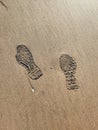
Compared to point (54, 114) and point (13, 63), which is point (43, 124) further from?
point (13, 63)

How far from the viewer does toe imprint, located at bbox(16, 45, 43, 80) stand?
2.65 feet

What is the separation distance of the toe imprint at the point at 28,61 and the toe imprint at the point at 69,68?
7 cm

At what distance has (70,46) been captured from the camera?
0.87 m

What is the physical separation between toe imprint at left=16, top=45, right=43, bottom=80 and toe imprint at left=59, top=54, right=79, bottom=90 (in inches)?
2.9

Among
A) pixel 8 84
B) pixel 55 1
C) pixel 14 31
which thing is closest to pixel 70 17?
pixel 55 1

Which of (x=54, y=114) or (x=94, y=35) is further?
(x=94, y=35)

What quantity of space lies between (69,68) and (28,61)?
0.12 meters

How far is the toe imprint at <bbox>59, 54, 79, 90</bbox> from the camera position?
823 mm

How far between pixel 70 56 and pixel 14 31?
185mm

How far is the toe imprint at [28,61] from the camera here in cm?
81

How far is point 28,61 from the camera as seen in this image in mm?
822

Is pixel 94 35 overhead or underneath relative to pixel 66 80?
overhead

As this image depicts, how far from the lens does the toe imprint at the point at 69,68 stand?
82 cm

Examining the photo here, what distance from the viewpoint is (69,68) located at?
2.76ft
